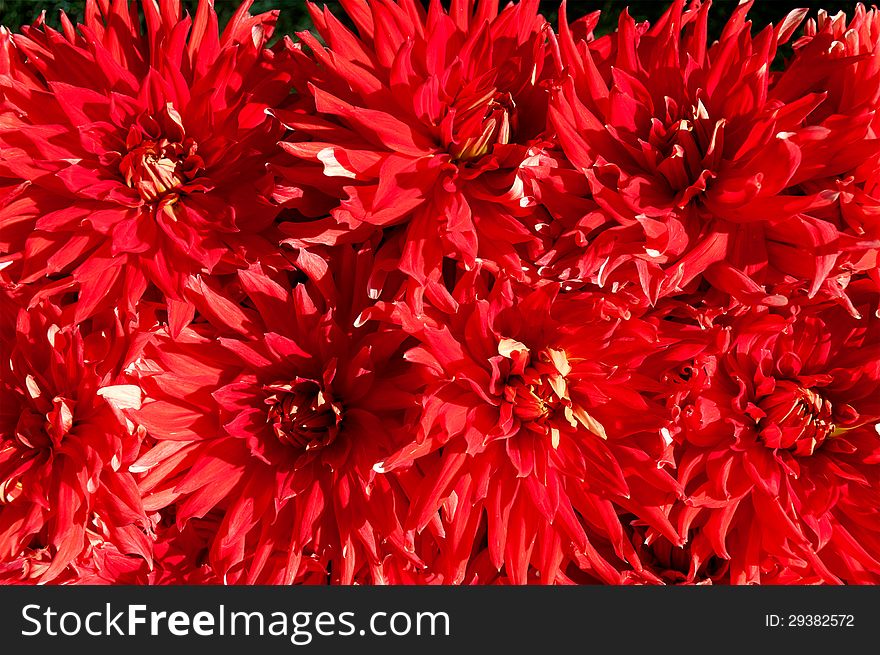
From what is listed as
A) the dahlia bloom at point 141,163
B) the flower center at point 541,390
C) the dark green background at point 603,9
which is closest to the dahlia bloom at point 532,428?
the flower center at point 541,390

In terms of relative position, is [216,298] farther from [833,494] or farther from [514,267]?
[833,494]

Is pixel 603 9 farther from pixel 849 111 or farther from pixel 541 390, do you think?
pixel 541 390

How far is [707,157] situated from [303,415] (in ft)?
1.16

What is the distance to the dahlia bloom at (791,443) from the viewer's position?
56cm

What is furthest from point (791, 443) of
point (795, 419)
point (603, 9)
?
point (603, 9)

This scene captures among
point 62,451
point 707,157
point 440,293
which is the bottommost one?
point 62,451

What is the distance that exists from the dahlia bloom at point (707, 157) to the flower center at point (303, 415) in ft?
0.74

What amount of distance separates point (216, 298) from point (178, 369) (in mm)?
64

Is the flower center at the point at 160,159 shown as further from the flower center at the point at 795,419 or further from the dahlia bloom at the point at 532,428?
the flower center at the point at 795,419

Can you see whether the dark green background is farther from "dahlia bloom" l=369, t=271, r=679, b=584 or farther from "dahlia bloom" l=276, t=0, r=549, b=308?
"dahlia bloom" l=369, t=271, r=679, b=584

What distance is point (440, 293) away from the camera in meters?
0.52

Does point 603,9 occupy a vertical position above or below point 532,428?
above

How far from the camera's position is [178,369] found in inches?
22.3

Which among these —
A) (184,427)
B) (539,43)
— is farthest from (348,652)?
(539,43)
